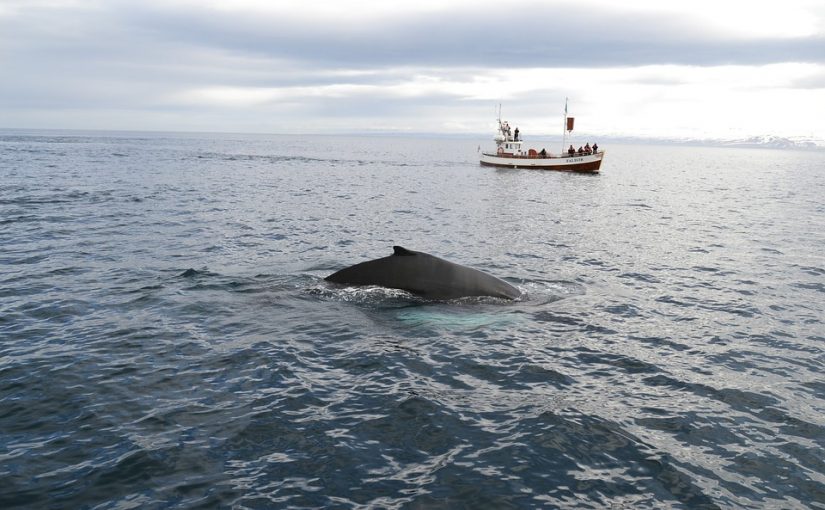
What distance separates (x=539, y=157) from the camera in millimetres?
95688

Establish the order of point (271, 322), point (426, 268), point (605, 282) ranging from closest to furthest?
point (271, 322) < point (426, 268) < point (605, 282)

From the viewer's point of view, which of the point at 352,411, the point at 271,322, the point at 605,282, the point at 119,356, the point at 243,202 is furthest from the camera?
the point at 243,202

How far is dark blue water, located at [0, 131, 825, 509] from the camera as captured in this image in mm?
7680

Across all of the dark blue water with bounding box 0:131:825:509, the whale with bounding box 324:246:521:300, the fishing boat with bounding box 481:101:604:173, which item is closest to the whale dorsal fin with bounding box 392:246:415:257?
the whale with bounding box 324:246:521:300

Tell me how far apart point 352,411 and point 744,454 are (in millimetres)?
5819

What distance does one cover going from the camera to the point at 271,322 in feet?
46.4

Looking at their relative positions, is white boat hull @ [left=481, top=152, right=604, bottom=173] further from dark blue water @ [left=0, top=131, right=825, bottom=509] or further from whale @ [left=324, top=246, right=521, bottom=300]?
whale @ [left=324, top=246, right=521, bottom=300]

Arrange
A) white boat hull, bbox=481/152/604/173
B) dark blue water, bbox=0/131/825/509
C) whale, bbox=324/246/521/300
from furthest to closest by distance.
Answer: white boat hull, bbox=481/152/604/173 < whale, bbox=324/246/521/300 < dark blue water, bbox=0/131/825/509

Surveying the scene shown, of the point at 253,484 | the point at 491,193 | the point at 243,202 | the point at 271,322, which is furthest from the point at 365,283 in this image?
the point at 491,193

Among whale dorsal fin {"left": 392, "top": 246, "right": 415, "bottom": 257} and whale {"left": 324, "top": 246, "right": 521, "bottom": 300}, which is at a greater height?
whale dorsal fin {"left": 392, "top": 246, "right": 415, "bottom": 257}

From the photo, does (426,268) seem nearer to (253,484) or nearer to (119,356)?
(119,356)

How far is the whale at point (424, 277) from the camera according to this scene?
1546 cm

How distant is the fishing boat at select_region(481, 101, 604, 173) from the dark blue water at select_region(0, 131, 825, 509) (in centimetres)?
6866

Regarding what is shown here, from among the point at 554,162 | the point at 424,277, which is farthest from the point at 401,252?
the point at 554,162
